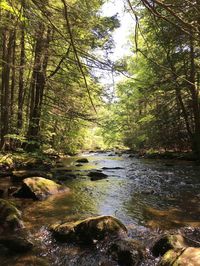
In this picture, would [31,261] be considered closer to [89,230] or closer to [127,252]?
[89,230]

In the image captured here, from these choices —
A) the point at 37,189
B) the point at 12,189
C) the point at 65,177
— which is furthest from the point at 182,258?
the point at 65,177

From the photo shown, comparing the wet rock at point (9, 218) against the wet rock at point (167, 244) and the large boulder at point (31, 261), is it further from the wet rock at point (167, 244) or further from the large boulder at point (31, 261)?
the wet rock at point (167, 244)

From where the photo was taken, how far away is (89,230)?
5.49 meters

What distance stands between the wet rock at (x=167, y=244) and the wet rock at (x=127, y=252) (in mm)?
215

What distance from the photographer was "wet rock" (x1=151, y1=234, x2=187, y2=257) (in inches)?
188

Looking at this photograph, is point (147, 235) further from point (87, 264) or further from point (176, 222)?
point (87, 264)

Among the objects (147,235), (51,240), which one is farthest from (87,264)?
(147,235)

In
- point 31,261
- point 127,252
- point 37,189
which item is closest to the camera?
point 31,261

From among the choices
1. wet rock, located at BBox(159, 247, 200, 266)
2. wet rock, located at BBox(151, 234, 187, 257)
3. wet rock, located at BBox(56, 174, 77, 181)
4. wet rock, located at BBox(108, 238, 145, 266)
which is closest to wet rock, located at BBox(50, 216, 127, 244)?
wet rock, located at BBox(108, 238, 145, 266)

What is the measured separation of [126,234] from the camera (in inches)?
222

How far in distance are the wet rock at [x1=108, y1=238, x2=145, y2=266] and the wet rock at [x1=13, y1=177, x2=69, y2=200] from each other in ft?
12.5

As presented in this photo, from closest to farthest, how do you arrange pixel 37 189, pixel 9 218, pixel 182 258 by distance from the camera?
pixel 182 258, pixel 9 218, pixel 37 189

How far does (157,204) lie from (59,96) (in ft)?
26.3

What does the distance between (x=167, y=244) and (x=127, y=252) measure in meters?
0.63
